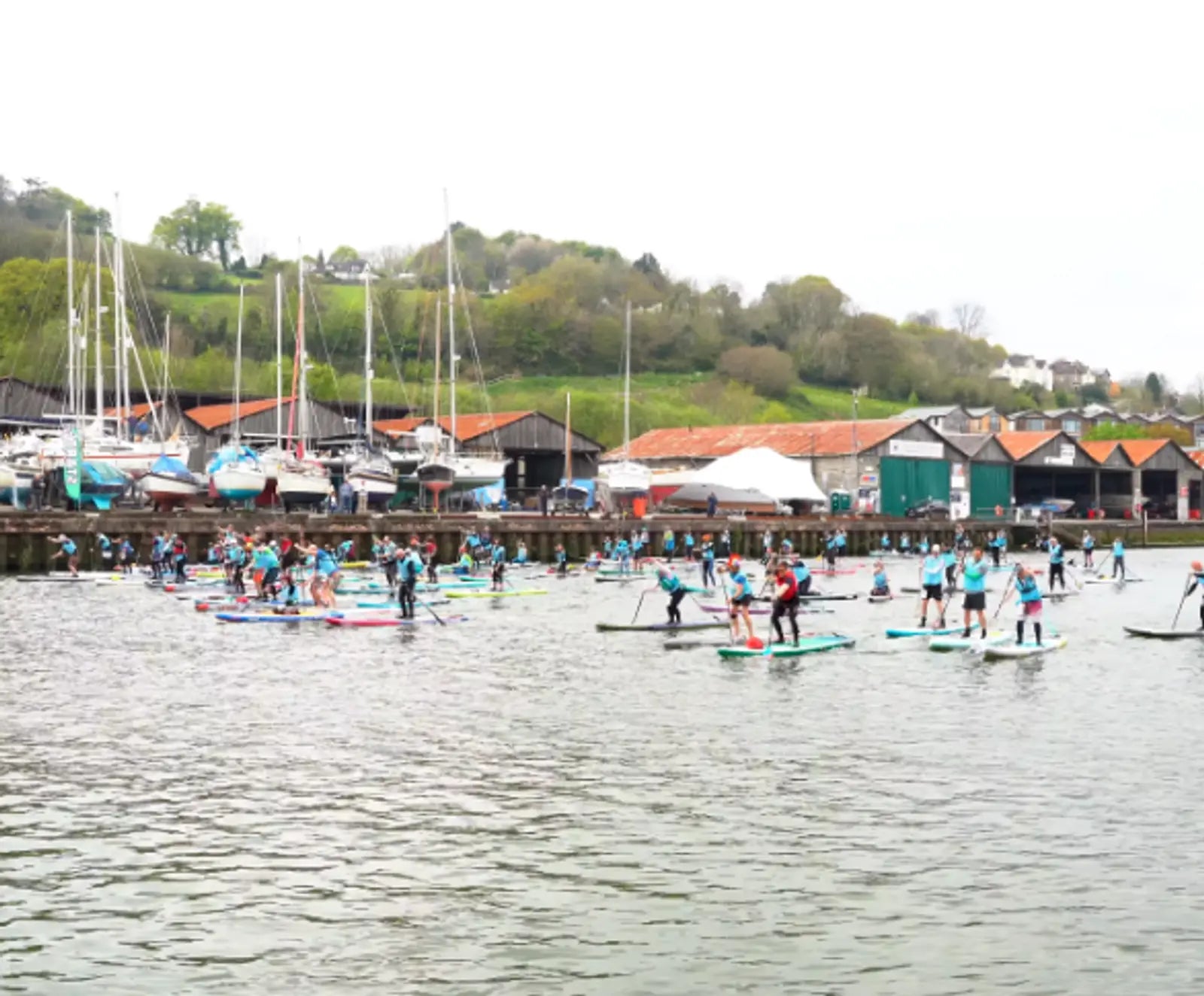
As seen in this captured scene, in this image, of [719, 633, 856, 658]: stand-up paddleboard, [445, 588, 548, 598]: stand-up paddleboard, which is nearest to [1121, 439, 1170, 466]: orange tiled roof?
[445, 588, 548, 598]: stand-up paddleboard

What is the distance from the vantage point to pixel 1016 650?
33.4 m

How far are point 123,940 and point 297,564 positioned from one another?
44508mm

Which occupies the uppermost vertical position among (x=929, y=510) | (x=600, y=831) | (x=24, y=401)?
(x=24, y=401)

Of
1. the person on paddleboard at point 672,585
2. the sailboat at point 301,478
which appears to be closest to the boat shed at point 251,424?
the sailboat at point 301,478

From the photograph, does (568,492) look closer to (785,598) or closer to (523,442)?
(523,442)

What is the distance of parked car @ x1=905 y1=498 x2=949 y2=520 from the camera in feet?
356

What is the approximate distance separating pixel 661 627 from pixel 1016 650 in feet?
32.2

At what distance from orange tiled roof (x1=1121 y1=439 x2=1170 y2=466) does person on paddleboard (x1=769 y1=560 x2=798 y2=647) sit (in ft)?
321

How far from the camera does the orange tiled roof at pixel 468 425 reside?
4067 inches

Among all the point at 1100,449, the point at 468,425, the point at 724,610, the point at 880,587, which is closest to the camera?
the point at 724,610

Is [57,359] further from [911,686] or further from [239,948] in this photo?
[239,948]

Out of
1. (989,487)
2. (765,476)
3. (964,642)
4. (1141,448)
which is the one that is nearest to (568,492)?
(765,476)

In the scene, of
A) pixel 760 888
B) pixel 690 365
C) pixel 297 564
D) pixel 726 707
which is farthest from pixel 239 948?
pixel 690 365

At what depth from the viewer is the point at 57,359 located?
390 ft
